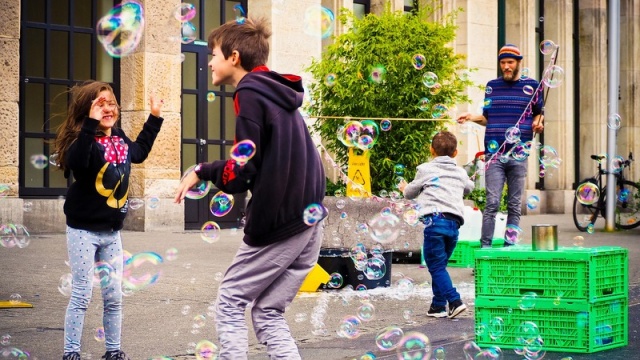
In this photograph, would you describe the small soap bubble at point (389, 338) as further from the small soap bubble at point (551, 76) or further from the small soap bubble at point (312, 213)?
the small soap bubble at point (551, 76)

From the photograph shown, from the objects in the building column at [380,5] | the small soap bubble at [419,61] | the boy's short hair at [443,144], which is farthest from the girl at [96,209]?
the building column at [380,5]

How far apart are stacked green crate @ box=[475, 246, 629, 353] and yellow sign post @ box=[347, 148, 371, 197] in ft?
15.5

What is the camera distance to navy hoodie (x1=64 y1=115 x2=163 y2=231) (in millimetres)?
5234

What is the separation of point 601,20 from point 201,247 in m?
14.9

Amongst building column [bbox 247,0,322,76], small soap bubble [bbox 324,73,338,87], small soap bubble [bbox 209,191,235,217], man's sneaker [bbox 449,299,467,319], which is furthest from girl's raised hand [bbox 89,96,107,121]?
building column [bbox 247,0,322,76]

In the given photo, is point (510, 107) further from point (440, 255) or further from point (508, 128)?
point (440, 255)

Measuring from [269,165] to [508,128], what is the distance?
17.9 ft

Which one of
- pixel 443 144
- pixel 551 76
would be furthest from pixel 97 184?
pixel 551 76

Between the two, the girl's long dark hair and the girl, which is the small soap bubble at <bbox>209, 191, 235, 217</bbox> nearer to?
the girl

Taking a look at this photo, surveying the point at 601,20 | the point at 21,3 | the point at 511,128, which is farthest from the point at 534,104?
the point at 601,20

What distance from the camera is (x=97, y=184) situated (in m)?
5.34

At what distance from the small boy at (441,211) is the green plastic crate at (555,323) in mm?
1032

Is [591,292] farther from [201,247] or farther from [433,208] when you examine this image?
[201,247]

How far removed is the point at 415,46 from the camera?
11.8m
